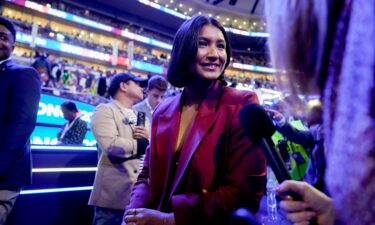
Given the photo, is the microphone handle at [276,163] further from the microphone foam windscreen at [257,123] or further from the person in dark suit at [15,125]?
the person in dark suit at [15,125]

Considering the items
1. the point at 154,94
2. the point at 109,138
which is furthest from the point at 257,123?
the point at 154,94

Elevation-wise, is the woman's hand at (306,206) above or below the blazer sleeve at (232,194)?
above

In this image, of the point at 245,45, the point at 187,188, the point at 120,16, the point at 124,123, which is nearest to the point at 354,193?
the point at 187,188

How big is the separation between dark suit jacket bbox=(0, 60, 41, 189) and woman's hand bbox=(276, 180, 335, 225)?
1.85 m

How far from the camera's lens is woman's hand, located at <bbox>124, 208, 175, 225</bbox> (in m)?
1.15

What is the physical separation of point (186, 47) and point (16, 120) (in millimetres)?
1261

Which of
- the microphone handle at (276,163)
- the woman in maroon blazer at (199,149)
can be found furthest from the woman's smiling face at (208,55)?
the microphone handle at (276,163)

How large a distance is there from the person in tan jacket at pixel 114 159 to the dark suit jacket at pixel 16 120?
0.55m

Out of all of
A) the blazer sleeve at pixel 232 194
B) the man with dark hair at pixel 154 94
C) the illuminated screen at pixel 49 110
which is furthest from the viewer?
the illuminated screen at pixel 49 110

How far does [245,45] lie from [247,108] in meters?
35.0

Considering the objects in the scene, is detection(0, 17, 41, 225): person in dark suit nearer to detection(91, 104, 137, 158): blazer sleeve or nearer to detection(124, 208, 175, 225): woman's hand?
detection(91, 104, 137, 158): blazer sleeve

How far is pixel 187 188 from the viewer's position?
3.95 ft

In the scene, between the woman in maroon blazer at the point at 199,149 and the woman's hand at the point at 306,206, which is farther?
the woman in maroon blazer at the point at 199,149

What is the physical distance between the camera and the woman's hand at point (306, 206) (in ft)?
1.84
